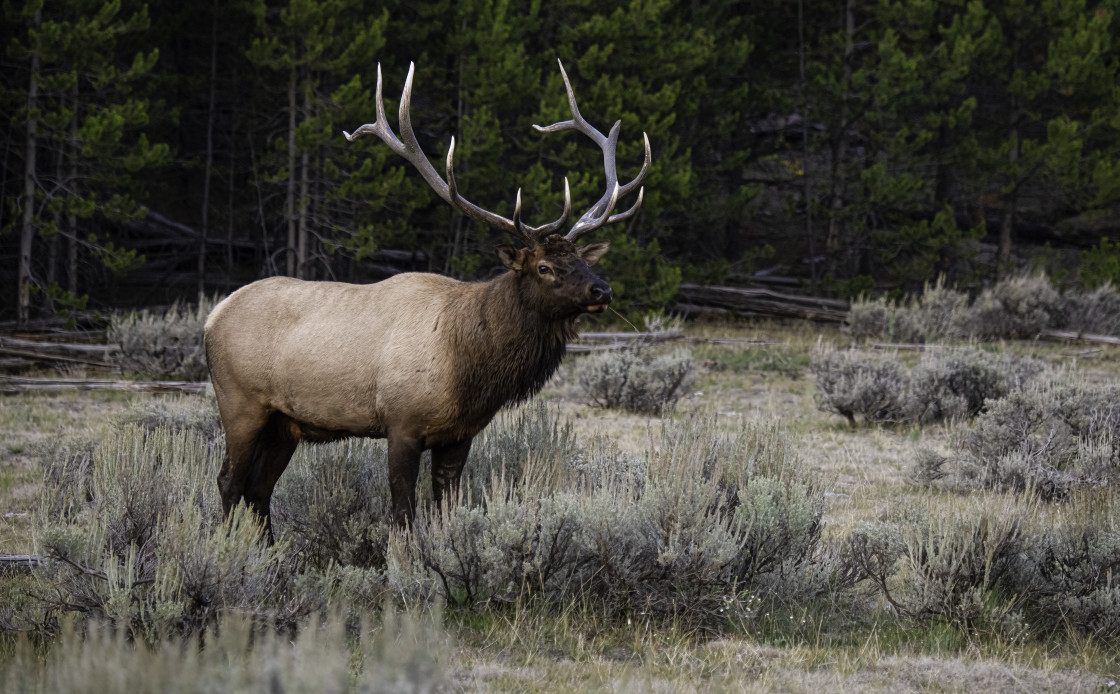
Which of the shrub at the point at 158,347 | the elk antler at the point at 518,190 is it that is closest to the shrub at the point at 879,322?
the shrub at the point at 158,347

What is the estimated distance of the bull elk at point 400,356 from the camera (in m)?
4.62

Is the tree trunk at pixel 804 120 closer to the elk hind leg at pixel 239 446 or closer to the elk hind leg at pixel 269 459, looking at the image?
the elk hind leg at pixel 269 459

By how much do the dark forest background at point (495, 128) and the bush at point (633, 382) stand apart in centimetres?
456

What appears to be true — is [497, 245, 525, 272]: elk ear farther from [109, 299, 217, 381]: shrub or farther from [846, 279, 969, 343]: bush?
[846, 279, 969, 343]: bush

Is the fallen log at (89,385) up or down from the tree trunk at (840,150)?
down

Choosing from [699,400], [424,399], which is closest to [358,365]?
[424,399]

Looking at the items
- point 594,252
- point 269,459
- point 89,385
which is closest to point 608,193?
point 594,252

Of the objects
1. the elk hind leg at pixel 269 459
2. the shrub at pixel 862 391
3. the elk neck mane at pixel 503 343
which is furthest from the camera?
the shrub at pixel 862 391

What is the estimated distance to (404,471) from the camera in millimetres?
4570

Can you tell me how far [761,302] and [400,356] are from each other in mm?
14232

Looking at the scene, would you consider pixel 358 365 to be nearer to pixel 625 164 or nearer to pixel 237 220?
pixel 625 164

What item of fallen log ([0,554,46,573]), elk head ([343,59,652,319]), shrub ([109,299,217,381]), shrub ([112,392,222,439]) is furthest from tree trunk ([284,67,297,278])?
fallen log ([0,554,46,573])

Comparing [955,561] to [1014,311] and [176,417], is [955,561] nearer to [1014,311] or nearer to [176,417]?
[176,417]

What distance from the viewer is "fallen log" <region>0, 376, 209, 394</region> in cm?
967
